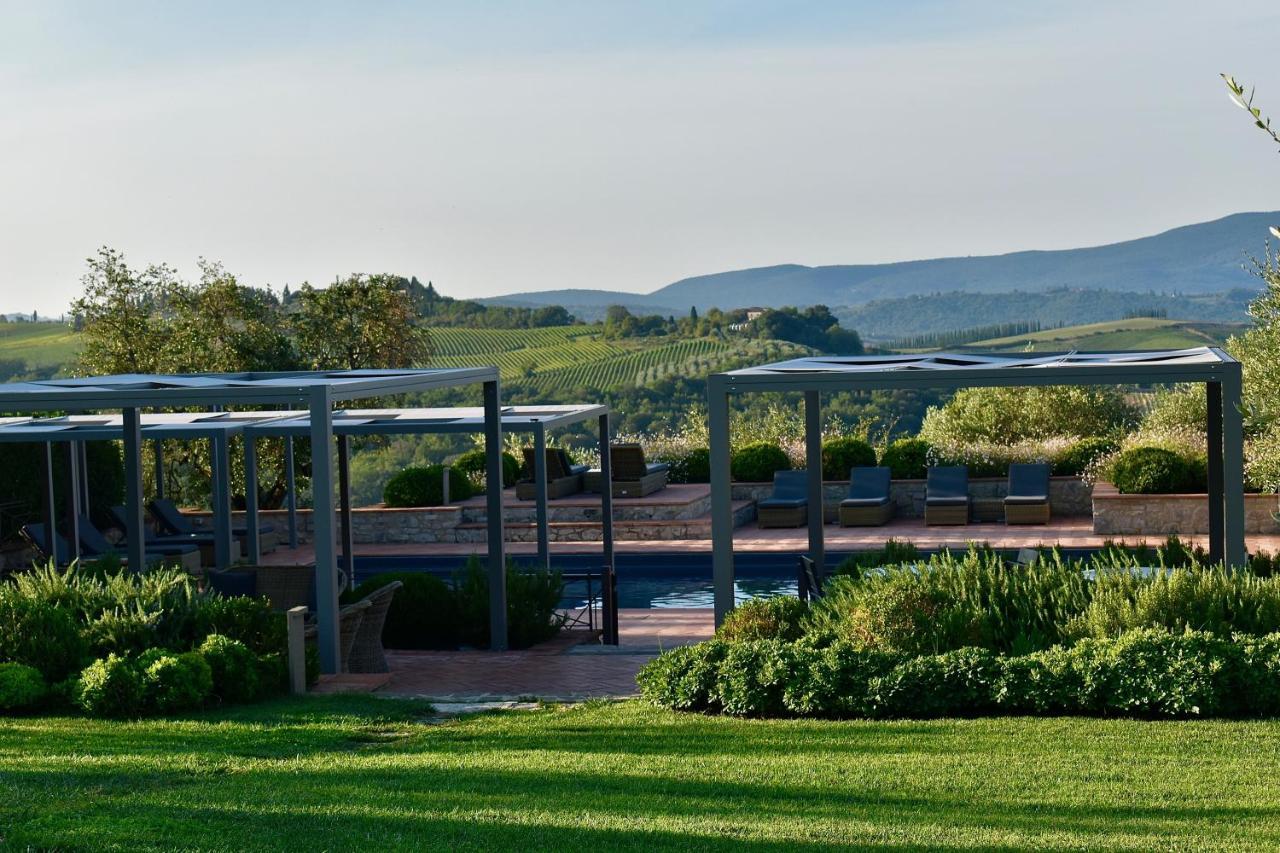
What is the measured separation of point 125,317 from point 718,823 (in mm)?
22024

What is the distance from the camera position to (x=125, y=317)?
982 inches

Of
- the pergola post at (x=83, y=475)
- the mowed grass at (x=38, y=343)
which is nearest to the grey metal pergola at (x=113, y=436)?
the pergola post at (x=83, y=475)

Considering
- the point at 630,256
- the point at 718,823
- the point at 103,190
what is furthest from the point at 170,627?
the point at 630,256

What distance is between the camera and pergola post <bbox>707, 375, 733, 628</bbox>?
377 inches

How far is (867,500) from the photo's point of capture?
1980 centimetres

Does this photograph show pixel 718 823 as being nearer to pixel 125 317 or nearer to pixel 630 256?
pixel 125 317

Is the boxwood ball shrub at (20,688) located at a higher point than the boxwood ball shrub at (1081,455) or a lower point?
lower

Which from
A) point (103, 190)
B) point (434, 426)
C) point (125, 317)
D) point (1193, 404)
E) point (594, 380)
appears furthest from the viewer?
point (594, 380)

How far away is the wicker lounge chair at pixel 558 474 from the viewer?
71.5 ft

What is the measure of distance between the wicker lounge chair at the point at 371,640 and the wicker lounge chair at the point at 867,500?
10.6 metres

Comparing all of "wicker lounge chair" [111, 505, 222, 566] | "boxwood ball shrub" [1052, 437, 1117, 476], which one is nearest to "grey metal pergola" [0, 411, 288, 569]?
"wicker lounge chair" [111, 505, 222, 566]

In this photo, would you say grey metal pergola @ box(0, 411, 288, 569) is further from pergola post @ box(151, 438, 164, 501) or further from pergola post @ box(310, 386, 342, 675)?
pergola post @ box(310, 386, 342, 675)

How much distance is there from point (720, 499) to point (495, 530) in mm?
2574

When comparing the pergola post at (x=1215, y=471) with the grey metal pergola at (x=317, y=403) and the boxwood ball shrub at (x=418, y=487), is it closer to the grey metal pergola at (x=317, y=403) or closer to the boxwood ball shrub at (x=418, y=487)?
the grey metal pergola at (x=317, y=403)
